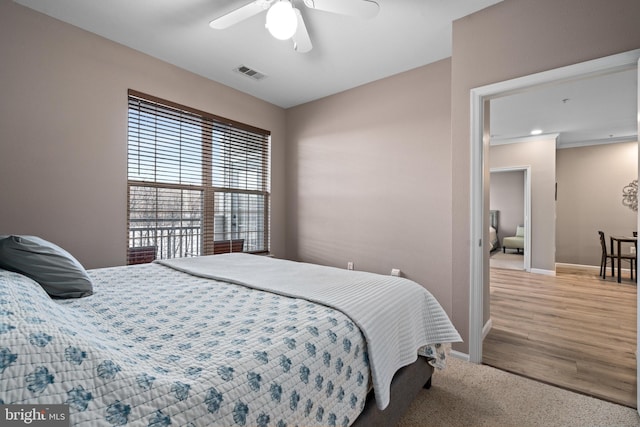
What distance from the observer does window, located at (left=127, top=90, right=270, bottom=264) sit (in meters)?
2.88

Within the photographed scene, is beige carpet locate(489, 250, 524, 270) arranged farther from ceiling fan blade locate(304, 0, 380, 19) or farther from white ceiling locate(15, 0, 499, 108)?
ceiling fan blade locate(304, 0, 380, 19)

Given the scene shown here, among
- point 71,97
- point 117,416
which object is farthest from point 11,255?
point 71,97

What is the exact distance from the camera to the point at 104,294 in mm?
1408

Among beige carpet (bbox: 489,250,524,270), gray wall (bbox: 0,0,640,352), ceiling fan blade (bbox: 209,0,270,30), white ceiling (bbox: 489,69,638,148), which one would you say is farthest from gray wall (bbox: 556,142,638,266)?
ceiling fan blade (bbox: 209,0,270,30)

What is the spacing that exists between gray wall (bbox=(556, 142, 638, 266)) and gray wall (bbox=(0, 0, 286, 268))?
7622 millimetres

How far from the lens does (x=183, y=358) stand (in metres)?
0.81

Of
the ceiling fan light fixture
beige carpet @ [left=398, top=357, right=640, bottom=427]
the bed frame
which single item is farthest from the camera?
the ceiling fan light fixture

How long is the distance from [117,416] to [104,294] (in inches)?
41.1

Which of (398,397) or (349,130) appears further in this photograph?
(349,130)

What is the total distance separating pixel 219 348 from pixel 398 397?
101 cm

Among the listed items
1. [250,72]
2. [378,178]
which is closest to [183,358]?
[378,178]

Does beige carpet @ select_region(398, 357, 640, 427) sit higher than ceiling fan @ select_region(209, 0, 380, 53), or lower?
lower

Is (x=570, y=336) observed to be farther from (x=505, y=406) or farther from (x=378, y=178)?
(x=378, y=178)

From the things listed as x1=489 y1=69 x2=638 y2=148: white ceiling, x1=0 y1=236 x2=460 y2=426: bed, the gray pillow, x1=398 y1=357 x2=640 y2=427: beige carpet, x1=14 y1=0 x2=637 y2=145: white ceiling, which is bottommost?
x1=398 y1=357 x2=640 y2=427: beige carpet
